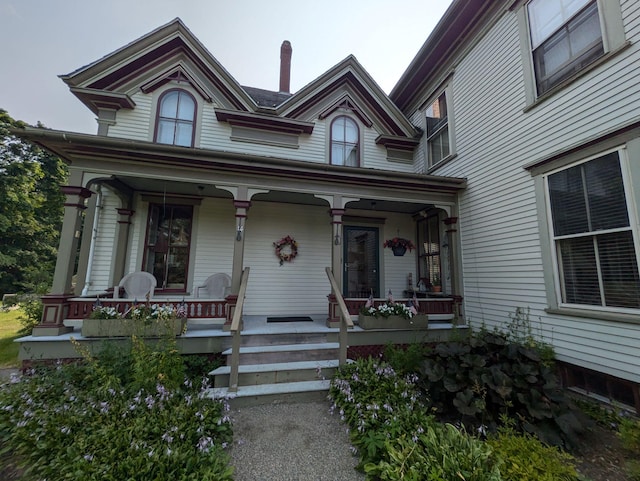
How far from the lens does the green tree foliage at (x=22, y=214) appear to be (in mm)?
16141

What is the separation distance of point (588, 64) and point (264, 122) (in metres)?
6.41

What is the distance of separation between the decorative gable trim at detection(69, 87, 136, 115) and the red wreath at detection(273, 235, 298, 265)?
4837 millimetres

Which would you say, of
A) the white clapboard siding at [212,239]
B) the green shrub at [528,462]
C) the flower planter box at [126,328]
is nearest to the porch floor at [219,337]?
the flower planter box at [126,328]

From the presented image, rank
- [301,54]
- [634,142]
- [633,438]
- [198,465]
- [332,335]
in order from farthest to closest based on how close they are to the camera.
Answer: [301,54] < [332,335] < [634,142] < [633,438] < [198,465]

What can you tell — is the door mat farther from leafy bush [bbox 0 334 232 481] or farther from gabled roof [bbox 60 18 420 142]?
gabled roof [bbox 60 18 420 142]

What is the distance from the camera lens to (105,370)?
346 centimetres

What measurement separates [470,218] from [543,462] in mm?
4783

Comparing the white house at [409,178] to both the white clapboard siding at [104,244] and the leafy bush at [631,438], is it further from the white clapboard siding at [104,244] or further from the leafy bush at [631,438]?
the leafy bush at [631,438]

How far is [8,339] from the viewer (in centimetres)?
699

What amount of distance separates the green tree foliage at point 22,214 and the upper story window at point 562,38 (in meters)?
22.0

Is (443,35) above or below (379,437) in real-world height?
above

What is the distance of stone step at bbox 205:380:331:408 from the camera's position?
369 centimetres

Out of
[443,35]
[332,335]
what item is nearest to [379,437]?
[332,335]

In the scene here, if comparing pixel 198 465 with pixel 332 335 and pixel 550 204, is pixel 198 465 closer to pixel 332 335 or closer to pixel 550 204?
pixel 332 335
